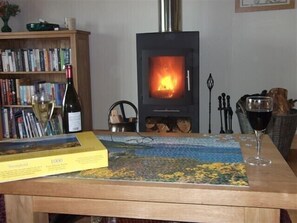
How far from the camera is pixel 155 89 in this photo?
3041 mm

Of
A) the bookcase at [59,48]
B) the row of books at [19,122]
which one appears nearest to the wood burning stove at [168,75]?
the bookcase at [59,48]

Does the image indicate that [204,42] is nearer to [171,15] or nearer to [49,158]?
[171,15]

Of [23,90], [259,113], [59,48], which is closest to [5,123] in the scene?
[23,90]

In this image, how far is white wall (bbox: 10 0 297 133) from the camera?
129 inches

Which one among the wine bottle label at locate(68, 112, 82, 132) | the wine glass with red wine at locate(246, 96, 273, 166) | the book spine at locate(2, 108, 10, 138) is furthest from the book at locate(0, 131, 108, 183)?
the book spine at locate(2, 108, 10, 138)

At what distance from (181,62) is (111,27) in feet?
3.29

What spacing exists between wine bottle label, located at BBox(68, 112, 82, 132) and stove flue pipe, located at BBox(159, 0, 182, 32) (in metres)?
1.98

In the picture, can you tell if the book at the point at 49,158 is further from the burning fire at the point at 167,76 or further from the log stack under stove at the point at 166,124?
the log stack under stove at the point at 166,124

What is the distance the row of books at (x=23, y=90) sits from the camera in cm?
349

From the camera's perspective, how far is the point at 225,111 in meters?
3.20

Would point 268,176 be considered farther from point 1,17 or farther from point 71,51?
point 1,17

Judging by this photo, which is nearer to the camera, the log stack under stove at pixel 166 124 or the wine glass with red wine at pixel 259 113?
the wine glass with red wine at pixel 259 113

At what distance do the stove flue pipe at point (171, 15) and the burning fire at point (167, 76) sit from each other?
0.28 metres

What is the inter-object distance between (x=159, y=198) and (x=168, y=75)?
230 centimetres
